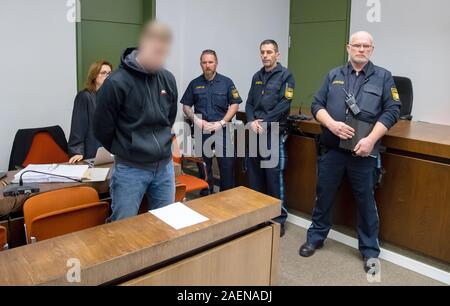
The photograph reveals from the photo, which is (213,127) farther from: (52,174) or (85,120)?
(52,174)

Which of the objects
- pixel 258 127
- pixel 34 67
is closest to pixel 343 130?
pixel 258 127

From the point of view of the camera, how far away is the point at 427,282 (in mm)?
2543

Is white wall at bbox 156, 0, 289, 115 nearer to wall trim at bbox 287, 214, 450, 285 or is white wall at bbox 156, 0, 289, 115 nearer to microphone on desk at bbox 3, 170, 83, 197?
wall trim at bbox 287, 214, 450, 285

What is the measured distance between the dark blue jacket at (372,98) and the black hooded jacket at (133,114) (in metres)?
1.22

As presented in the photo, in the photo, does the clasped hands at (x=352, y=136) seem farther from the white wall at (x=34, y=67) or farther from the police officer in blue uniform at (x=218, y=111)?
the white wall at (x=34, y=67)

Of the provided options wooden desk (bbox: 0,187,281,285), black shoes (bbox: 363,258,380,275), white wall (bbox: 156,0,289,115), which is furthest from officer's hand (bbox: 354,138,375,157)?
white wall (bbox: 156,0,289,115)

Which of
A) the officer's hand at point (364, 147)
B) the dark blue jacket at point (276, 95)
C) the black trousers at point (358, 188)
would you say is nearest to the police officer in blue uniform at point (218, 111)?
the dark blue jacket at point (276, 95)

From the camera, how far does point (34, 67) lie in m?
3.48

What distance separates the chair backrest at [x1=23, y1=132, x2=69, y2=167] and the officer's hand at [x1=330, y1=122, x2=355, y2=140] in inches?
85.2

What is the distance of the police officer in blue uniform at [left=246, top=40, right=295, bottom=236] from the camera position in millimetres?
3127

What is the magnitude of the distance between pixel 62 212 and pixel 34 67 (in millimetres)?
2197

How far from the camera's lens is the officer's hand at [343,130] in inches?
98.6
